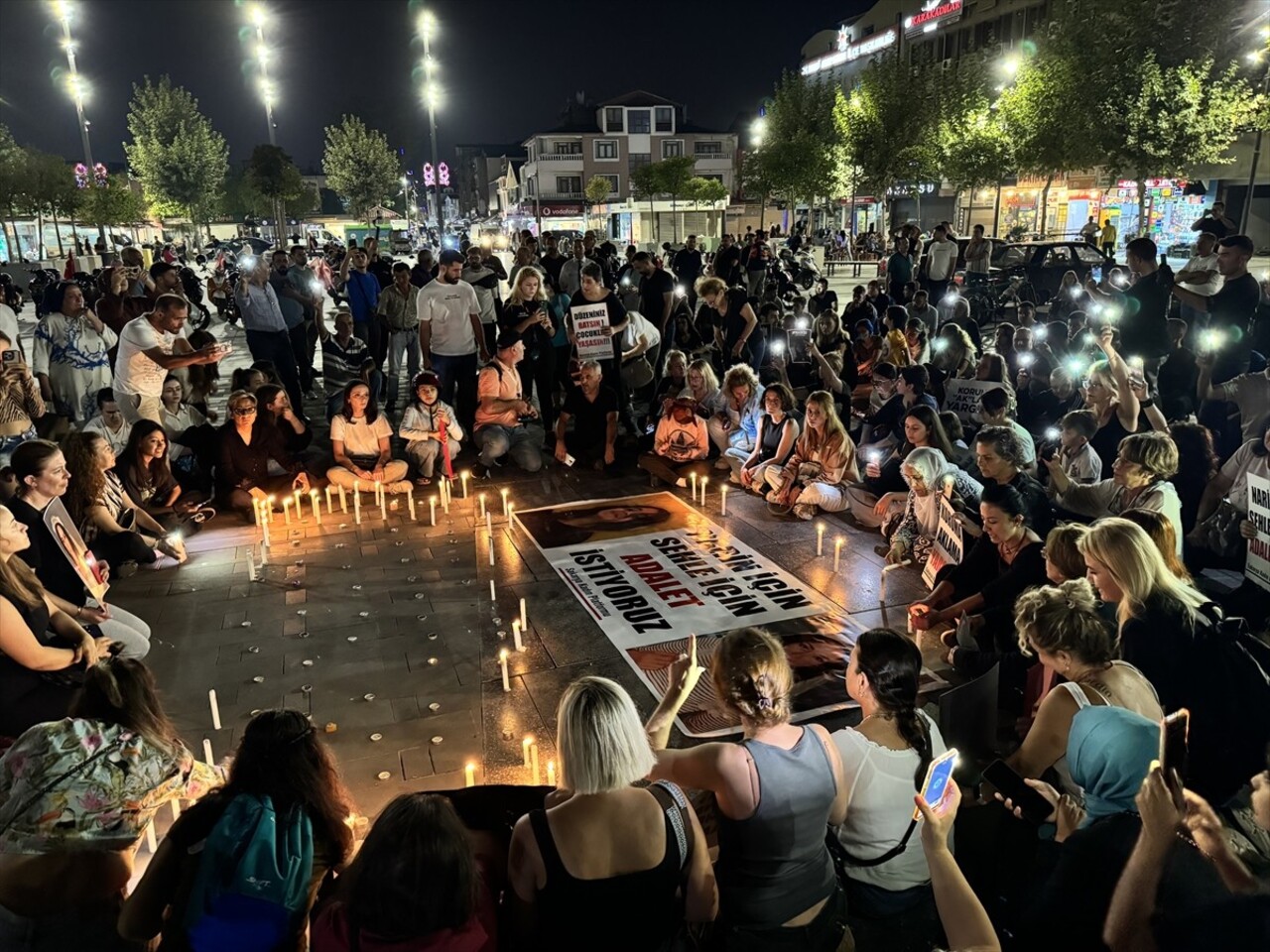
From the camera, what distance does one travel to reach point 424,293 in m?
10.3

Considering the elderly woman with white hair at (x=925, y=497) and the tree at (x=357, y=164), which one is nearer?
the elderly woman with white hair at (x=925, y=497)

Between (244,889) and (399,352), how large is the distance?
36.5ft

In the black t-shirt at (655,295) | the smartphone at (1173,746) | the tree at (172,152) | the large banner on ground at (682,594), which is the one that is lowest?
the large banner on ground at (682,594)

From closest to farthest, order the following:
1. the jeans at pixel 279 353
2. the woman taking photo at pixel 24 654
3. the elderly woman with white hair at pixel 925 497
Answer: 1. the woman taking photo at pixel 24 654
2. the elderly woman with white hair at pixel 925 497
3. the jeans at pixel 279 353

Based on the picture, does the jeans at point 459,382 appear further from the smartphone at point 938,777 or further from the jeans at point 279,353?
the smartphone at point 938,777

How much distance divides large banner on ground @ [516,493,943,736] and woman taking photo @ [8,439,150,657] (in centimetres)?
309

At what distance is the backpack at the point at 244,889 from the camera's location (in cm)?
256

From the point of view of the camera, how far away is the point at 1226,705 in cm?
347

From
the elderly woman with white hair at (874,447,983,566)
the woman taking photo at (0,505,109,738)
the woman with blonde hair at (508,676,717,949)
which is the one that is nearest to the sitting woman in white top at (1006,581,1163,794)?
the woman with blonde hair at (508,676,717,949)

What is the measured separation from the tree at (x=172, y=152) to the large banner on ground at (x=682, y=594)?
45.5 m

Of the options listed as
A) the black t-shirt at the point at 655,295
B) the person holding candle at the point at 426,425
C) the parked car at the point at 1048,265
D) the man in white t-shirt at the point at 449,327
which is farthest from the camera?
the parked car at the point at 1048,265

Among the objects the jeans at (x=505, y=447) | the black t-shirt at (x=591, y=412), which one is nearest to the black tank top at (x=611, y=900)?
the jeans at (x=505, y=447)

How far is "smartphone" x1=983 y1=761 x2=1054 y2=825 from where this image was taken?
3.20 m

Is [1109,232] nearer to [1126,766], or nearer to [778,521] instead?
[778,521]
